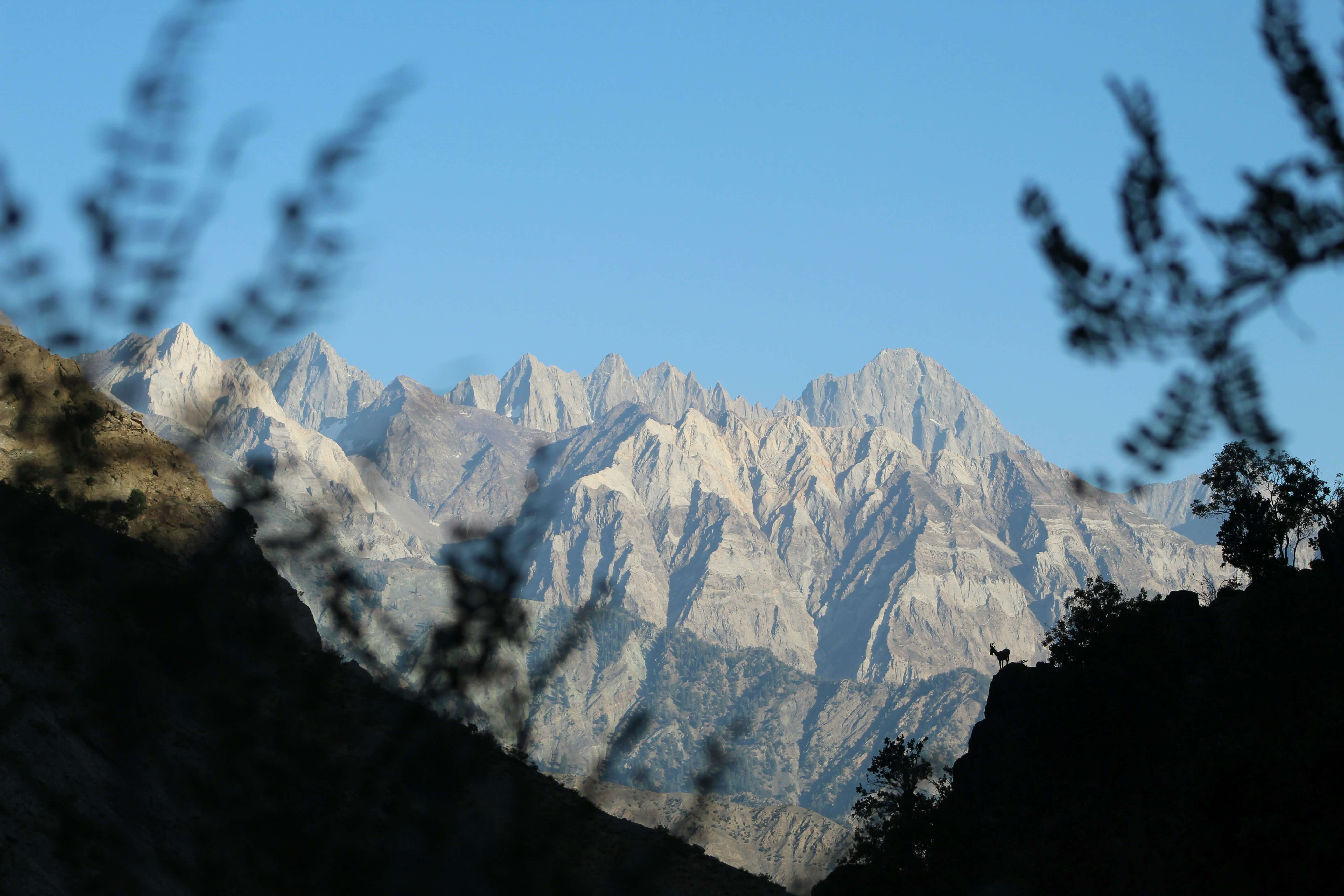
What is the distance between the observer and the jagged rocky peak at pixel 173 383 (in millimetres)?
7957

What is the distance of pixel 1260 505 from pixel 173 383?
84.9 meters

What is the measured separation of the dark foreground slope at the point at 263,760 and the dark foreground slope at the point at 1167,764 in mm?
32581

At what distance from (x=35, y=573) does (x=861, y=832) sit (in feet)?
269

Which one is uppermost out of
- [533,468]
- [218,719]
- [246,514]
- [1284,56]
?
[1284,56]

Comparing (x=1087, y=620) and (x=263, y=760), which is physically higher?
(x=1087, y=620)

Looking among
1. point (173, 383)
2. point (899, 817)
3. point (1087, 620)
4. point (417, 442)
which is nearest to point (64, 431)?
point (173, 383)

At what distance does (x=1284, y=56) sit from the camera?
10789 millimetres

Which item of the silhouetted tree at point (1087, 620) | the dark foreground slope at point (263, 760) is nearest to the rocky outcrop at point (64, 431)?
the dark foreground slope at point (263, 760)

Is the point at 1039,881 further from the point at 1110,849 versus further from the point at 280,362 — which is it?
the point at 280,362

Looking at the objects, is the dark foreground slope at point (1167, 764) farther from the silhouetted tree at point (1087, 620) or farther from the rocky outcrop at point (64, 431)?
the rocky outcrop at point (64, 431)

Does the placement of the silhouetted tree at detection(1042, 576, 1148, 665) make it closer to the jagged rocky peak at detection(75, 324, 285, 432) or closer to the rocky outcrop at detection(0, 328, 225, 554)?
the rocky outcrop at detection(0, 328, 225, 554)

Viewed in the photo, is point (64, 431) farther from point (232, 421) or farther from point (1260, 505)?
point (1260, 505)

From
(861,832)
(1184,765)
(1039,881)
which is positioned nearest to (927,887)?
(1039,881)

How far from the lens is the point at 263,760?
30.7 feet
